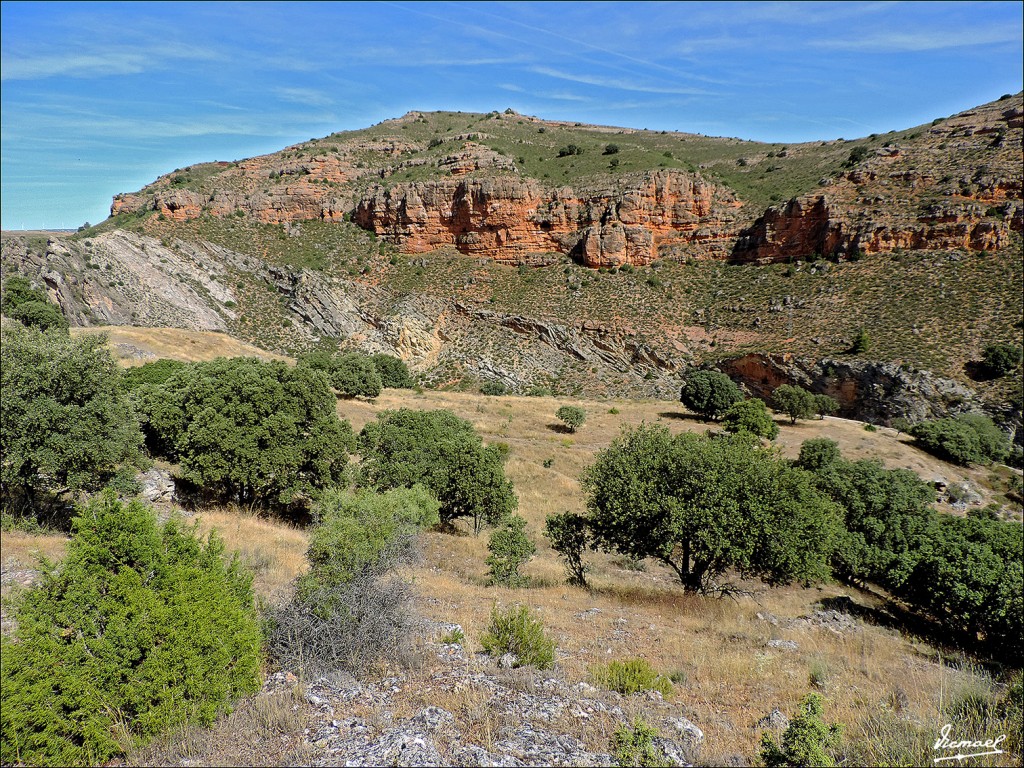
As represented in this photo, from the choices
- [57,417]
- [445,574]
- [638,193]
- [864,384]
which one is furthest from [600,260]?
[57,417]

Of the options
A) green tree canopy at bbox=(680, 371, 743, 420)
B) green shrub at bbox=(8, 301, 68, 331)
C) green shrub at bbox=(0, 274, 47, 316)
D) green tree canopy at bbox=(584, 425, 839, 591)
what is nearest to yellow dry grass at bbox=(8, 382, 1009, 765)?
green tree canopy at bbox=(584, 425, 839, 591)

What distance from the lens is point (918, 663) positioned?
916 centimetres

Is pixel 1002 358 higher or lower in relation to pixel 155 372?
lower

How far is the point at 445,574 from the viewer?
46.5ft

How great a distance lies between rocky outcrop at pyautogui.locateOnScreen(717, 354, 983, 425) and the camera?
44281mm

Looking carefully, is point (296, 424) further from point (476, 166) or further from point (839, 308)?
point (476, 166)

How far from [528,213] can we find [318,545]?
63.7m

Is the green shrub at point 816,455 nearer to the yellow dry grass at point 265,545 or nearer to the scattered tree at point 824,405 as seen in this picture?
the scattered tree at point 824,405

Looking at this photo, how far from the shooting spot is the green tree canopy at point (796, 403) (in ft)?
142

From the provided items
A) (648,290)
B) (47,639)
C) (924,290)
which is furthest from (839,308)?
(47,639)

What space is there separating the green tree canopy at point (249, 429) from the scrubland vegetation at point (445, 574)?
0.08 meters

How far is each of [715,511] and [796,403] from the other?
36341mm

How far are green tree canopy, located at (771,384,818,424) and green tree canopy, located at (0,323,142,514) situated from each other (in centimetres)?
4495

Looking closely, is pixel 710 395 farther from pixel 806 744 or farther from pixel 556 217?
pixel 806 744
